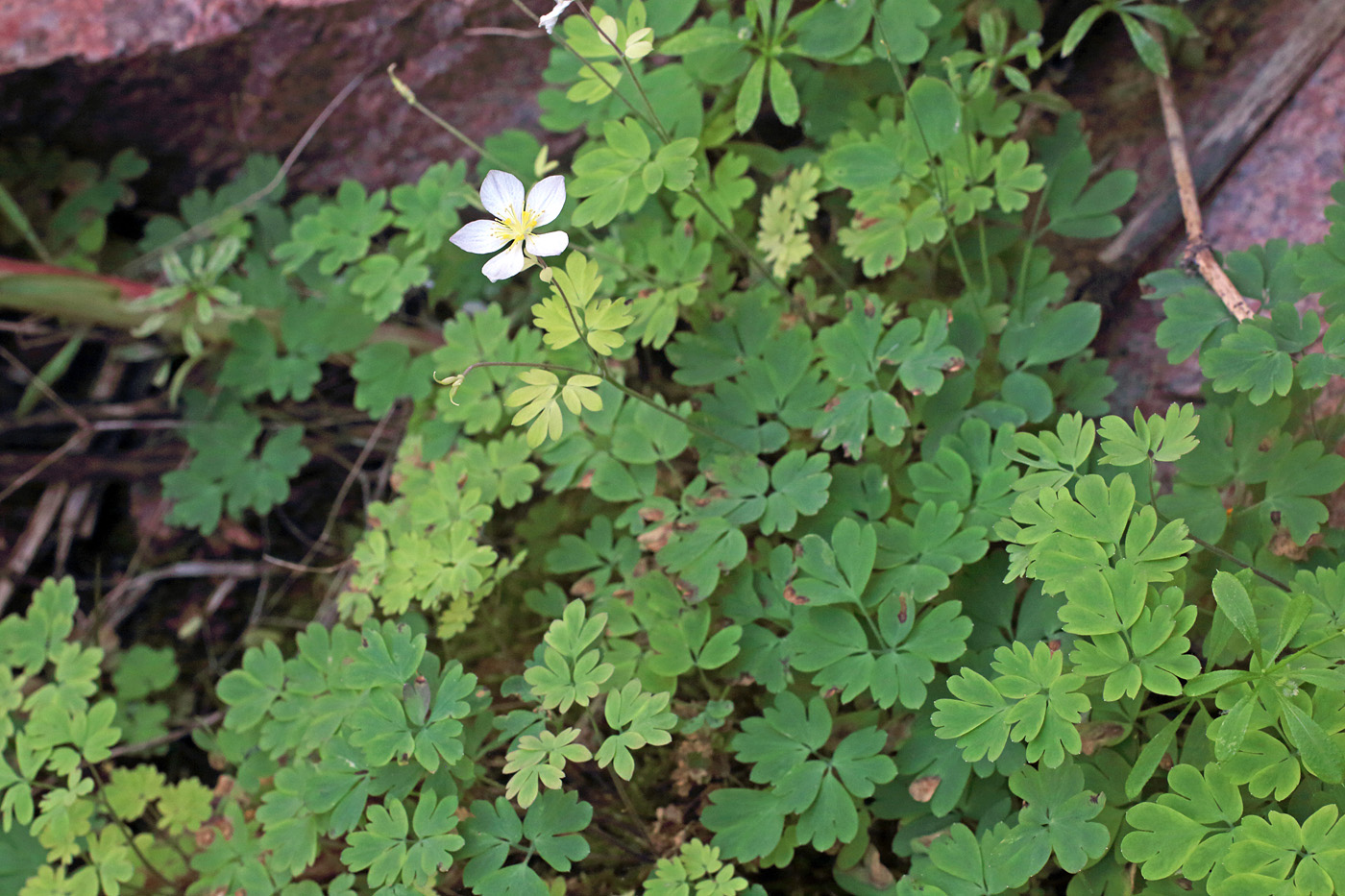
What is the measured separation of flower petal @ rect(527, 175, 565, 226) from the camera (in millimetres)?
1687

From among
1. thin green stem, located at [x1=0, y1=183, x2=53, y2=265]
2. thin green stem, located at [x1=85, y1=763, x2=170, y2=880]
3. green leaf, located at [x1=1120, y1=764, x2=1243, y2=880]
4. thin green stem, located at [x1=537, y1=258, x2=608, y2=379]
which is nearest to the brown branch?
green leaf, located at [x1=1120, y1=764, x2=1243, y2=880]

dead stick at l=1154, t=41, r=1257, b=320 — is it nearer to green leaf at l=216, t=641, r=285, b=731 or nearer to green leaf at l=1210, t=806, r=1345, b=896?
green leaf at l=1210, t=806, r=1345, b=896

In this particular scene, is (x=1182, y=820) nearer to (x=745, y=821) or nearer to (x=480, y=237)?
(x=745, y=821)

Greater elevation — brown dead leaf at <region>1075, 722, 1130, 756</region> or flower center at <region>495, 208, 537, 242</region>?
flower center at <region>495, 208, 537, 242</region>

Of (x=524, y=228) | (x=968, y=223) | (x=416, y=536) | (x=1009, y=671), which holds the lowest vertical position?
(x=416, y=536)

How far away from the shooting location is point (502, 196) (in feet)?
5.72

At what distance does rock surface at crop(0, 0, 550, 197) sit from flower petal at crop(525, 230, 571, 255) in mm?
1536

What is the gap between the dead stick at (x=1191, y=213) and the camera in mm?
2090

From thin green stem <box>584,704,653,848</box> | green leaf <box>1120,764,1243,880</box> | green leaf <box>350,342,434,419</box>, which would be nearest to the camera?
green leaf <box>1120,764,1243,880</box>

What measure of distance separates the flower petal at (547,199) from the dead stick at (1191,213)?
1.51m

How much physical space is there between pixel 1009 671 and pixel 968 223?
1.31 m

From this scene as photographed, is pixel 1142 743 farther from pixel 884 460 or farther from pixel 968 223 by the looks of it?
pixel 968 223

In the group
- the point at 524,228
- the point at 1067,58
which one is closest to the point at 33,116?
the point at 524,228

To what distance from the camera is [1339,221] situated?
1.91m
